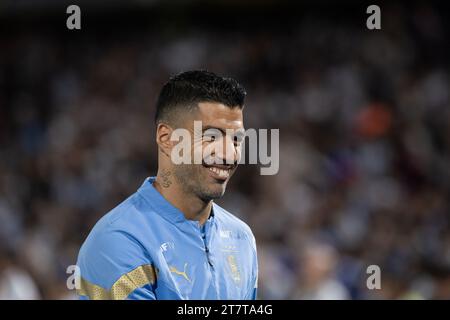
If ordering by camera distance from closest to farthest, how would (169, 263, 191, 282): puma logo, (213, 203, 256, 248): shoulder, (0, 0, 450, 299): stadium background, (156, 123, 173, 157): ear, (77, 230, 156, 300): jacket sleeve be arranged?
(77, 230, 156, 300): jacket sleeve < (169, 263, 191, 282): puma logo < (156, 123, 173, 157): ear < (213, 203, 256, 248): shoulder < (0, 0, 450, 299): stadium background

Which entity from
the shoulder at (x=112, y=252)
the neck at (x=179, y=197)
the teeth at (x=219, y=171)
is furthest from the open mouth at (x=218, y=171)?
the shoulder at (x=112, y=252)

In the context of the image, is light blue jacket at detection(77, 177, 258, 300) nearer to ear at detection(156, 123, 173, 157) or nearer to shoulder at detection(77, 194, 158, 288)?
shoulder at detection(77, 194, 158, 288)

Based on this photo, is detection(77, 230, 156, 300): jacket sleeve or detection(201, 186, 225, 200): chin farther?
detection(201, 186, 225, 200): chin

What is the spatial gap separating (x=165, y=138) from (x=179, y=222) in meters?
0.32

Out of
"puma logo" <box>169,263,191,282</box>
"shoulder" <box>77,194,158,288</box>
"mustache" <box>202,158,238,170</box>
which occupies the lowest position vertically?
"puma logo" <box>169,263,191,282</box>

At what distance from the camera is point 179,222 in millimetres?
3102

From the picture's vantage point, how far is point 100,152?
10.9 meters

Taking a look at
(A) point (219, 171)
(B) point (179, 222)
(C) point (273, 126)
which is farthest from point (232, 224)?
(C) point (273, 126)

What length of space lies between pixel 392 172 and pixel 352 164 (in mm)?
473

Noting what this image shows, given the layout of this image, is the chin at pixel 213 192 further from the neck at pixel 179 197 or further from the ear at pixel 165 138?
the ear at pixel 165 138

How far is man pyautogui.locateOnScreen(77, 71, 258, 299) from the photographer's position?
2.83 metres

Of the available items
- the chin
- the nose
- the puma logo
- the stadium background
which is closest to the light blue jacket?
the puma logo

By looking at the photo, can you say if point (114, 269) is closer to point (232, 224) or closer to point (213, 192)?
point (213, 192)
